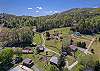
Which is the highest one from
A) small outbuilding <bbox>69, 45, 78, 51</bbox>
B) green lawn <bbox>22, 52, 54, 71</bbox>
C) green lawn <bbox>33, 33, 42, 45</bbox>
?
green lawn <bbox>33, 33, 42, 45</bbox>

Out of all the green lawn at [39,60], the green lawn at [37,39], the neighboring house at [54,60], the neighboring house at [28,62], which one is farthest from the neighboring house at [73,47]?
the neighboring house at [28,62]

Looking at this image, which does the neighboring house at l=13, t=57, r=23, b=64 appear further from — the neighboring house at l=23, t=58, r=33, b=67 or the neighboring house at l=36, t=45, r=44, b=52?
the neighboring house at l=36, t=45, r=44, b=52

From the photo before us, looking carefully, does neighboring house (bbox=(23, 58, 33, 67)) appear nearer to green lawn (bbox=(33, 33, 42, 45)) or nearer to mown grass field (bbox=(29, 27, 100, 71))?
mown grass field (bbox=(29, 27, 100, 71))

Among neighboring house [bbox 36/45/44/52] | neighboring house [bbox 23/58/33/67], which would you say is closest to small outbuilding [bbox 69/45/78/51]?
neighboring house [bbox 36/45/44/52]

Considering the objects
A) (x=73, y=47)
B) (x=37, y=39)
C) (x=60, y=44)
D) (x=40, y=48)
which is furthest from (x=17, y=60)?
(x=37, y=39)

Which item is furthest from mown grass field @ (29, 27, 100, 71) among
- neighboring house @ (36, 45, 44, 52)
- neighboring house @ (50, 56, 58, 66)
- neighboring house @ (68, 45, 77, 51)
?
neighboring house @ (36, 45, 44, 52)

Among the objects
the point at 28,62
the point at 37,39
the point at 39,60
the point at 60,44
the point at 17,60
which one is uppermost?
the point at 37,39

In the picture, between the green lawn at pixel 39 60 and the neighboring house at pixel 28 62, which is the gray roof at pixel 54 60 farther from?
the neighboring house at pixel 28 62

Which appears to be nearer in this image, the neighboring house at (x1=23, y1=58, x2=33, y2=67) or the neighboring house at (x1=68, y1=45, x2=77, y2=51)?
the neighboring house at (x1=23, y1=58, x2=33, y2=67)

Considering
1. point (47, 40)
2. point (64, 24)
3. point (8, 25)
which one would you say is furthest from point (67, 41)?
point (8, 25)

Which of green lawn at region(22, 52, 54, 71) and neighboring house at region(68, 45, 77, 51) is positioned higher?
neighboring house at region(68, 45, 77, 51)

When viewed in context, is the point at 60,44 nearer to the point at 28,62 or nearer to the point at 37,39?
the point at 37,39

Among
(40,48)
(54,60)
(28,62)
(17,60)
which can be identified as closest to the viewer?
(28,62)

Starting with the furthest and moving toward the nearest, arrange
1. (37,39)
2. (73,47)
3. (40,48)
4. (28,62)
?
(37,39)
(73,47)
(40,48)
(28,62)
